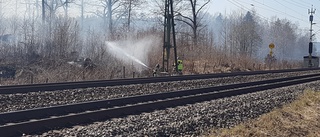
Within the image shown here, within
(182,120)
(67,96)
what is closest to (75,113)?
(182,120)

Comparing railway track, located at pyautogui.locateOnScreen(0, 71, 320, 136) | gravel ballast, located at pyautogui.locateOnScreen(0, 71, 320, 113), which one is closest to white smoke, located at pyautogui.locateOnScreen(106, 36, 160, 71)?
Result: gravel ballast, located at pyautogui.locateOnScreen(0, 71, 320, 113)

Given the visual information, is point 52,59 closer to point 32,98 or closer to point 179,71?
point 179,71

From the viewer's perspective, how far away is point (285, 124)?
10.5m

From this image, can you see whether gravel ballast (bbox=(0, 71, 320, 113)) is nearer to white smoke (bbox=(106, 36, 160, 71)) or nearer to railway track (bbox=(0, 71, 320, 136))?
railway track (bbox=(0, 71, 320, 136))

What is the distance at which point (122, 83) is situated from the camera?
1927 centimetres

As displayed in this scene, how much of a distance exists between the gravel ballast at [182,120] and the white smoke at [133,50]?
17.7 metres

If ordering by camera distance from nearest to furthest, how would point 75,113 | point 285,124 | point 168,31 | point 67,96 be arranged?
1. point 285,124
2. point 75,113
3. point 67,96
4. point 168,31

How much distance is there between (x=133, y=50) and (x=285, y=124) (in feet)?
83.4

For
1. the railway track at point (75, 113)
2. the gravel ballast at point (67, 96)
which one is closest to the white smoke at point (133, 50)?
the gravel ballast at point (67, 96)

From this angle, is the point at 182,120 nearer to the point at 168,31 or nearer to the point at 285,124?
the point at 285,124

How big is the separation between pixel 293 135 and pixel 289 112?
121 inches

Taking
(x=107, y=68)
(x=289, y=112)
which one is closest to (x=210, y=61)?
(x=107, y=68)

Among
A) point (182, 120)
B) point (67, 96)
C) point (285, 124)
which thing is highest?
point (67, 96)

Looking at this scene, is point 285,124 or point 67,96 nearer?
point 285,124
